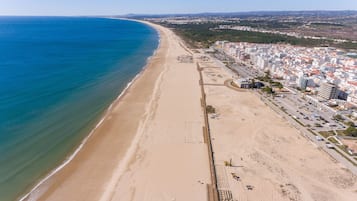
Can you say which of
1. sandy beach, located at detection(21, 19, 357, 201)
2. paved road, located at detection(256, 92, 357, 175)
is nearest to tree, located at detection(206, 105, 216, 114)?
sandy beach, located at detection(21, 19, 357, 201)

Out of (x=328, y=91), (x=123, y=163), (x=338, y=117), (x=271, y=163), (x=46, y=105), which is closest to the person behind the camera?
(x=123, y=163)

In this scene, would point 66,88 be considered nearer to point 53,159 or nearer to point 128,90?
point 128,90

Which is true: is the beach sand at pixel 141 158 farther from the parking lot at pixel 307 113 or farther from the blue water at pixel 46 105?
the parking lot at pixel 307 113

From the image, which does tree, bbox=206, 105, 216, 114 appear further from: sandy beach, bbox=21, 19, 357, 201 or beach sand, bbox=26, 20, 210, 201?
beach sand, bbox=26, 20, 210, 201

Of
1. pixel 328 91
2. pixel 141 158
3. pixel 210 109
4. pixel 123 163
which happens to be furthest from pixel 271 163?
pixel 328 91

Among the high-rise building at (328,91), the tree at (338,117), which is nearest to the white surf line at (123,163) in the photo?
the tree at (338,117)

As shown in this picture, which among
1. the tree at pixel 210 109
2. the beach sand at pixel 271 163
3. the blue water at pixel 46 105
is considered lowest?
the beach sand at pixel 271 163

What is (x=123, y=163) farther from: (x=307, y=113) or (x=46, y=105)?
(x=307, y=113)
